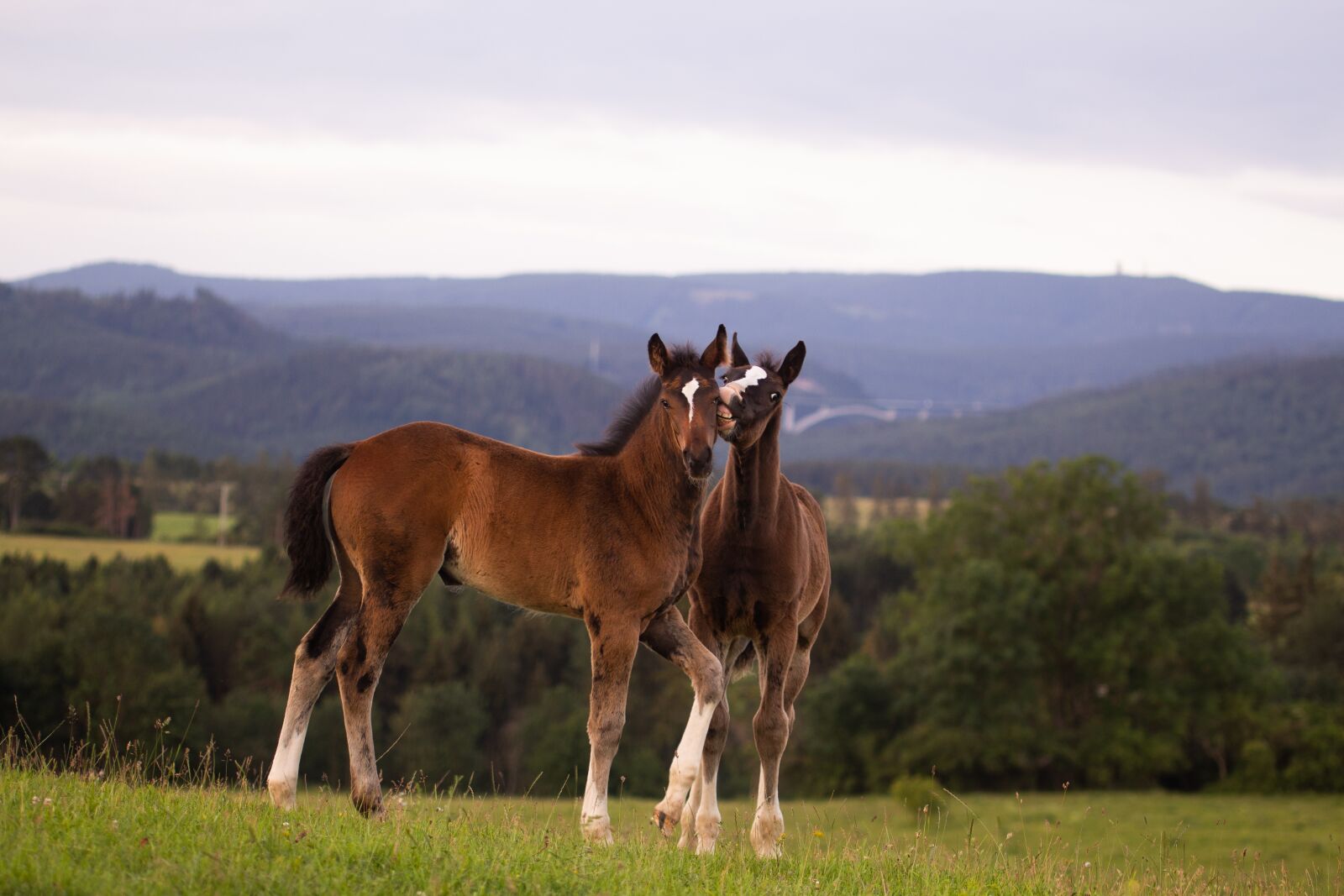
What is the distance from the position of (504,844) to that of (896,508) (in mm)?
122343

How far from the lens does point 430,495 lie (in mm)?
8000

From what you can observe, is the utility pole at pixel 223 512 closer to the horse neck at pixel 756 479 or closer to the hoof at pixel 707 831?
the horse neck at pixel 756 479

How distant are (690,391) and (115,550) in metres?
91.1

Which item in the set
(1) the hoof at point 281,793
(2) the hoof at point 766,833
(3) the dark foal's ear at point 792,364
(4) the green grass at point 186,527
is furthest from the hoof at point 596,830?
(4) the green grass at point 186,527

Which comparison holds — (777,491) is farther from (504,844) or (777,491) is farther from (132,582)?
(132,582)

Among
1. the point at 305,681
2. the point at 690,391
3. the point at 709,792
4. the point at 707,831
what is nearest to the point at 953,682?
the point at 709,792

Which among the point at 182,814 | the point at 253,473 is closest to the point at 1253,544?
A: the point at 253,473

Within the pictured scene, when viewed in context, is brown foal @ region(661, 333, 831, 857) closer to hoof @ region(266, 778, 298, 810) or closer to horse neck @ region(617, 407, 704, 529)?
horse neck @ region(617, 407, 704, 529)

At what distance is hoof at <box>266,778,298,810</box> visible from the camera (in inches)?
306

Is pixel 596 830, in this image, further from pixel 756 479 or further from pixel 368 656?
pixel 756 479

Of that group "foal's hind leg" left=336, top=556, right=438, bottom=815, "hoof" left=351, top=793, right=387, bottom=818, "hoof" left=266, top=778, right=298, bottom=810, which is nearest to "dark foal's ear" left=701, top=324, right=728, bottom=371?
"foal's hind leg" left=336, top=556, right=438, bottom=815

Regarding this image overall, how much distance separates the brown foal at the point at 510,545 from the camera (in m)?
7.89

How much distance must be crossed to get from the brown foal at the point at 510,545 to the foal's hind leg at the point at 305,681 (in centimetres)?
1

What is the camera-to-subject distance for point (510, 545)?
26.5 ft
